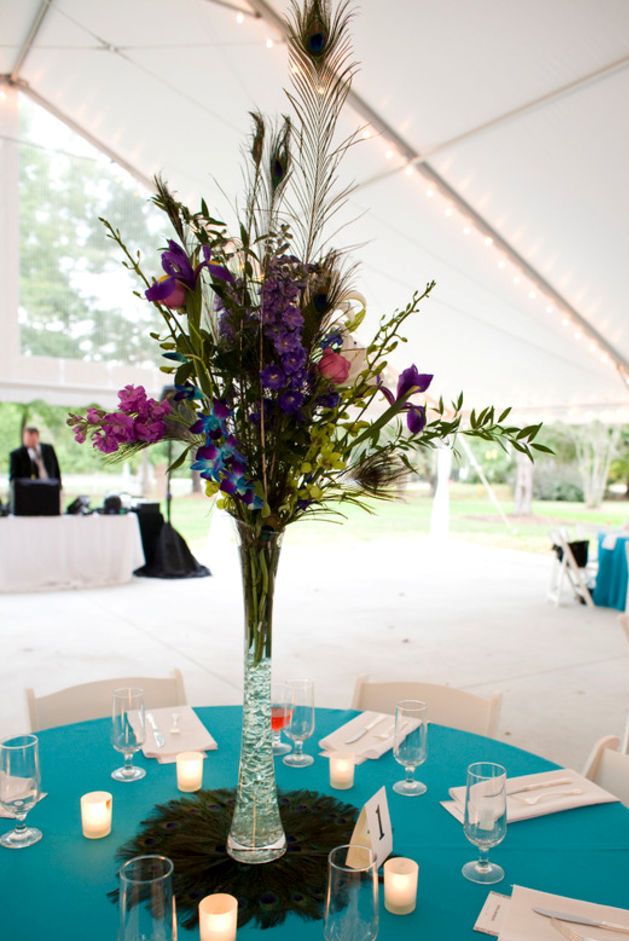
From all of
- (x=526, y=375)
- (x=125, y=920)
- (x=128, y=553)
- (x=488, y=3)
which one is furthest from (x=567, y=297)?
(x=125, y=920)

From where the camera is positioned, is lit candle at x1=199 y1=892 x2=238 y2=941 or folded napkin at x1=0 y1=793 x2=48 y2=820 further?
folded napkin at x1=0 y1=793 x2=48 y2=820

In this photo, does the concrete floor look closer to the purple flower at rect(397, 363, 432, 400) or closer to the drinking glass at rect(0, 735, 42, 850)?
the drinking glass at rect(0, 735, 42, 850)

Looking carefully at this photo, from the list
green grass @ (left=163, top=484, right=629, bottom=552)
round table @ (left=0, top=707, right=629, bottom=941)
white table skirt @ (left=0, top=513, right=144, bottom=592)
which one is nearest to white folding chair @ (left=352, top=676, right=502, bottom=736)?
round table @ (left=0, top=707, right=629, bottom=941)

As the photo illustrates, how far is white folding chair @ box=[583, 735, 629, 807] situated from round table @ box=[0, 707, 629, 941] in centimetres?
15

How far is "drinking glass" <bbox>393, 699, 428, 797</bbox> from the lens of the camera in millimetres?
1638

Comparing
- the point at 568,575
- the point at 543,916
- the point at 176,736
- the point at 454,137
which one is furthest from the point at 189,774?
the point at 568,575

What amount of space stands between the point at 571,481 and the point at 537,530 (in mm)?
5545

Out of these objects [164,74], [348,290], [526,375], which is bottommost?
[348,290]

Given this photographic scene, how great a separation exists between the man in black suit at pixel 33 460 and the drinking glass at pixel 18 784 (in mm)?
7280

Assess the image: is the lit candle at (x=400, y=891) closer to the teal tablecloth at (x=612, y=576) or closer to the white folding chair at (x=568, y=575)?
the teal tablecloth at (x=612, y=576)

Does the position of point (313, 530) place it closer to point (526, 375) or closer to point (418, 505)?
point (418, 505)

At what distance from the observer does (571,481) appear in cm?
2222

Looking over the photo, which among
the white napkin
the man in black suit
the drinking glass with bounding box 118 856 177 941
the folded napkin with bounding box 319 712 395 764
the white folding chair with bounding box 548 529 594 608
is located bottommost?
the white folding chair with bounding box 548 529 594 608

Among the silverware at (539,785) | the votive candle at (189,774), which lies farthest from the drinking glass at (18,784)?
the silverware at (539,785)
